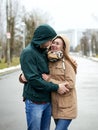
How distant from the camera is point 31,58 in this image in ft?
14.9

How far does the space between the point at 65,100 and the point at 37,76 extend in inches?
15.1

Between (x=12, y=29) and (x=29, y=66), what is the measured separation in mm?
48383

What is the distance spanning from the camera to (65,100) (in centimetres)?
466

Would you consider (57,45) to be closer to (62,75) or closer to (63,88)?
(62,75)

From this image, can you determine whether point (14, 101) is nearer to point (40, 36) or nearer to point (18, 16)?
point (40, 36)

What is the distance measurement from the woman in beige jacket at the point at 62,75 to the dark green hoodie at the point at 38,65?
2.8 inches

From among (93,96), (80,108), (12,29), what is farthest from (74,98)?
(12,29)

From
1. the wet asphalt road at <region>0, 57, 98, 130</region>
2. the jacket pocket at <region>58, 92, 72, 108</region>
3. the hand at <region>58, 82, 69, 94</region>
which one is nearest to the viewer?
the hand at <region>58, 82, 69, 94</region>

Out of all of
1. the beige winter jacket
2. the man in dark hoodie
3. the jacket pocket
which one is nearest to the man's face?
the man in dark hoodie

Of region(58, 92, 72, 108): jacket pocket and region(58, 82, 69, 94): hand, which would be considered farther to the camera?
region(58, 92, 72, 108): jacket pocket

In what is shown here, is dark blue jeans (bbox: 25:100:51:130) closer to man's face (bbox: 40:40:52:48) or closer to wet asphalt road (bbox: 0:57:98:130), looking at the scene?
man's face (bbox: 40:40:52:48)

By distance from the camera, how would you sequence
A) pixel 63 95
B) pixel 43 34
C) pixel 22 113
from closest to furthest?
pixel 43 34
pixel 63 95
pixel 22 113

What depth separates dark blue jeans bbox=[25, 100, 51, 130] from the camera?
468 cm

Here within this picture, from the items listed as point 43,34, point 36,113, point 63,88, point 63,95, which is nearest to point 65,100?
point 63,95
